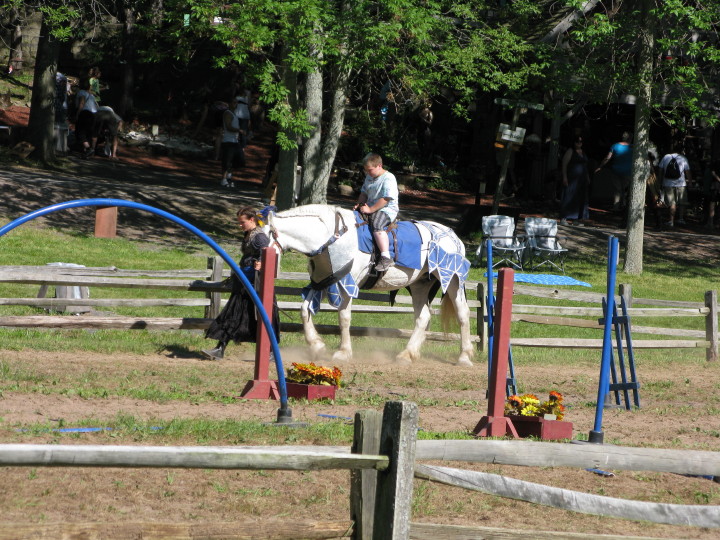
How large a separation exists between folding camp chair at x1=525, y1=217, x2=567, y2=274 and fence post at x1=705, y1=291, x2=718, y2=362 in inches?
211

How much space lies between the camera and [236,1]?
1764cm

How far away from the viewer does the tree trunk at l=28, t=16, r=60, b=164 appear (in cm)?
2341

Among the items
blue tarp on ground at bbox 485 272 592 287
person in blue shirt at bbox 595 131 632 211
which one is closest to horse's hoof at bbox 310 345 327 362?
blue tarp on ground at bbox 485 272 592 287

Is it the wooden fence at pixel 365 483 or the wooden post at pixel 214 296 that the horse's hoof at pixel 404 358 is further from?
the wooden fence at pixel 365 483

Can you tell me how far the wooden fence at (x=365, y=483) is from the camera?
4629 millimetres

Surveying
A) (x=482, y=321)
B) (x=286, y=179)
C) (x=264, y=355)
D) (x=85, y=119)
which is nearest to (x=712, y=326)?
A: (x=482, y=321)

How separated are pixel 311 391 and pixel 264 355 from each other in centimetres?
54

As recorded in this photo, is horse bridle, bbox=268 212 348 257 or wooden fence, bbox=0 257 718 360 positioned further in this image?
wooden fence, bbox=0 257 718 360

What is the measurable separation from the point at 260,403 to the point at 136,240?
36.2 ft

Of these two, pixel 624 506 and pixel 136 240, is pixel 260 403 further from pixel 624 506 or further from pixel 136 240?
pixel 136 240

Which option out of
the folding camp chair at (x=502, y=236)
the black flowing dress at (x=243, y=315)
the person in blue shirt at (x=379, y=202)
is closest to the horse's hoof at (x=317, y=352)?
the black flowing dress at (x=243, y=315)

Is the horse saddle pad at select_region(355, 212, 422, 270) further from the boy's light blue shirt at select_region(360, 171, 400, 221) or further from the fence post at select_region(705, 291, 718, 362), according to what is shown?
the fence post at select_region(705, 291, 718, 362)

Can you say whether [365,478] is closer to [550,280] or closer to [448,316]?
[448,316]

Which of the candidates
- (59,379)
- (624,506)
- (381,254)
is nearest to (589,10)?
(381,254)
